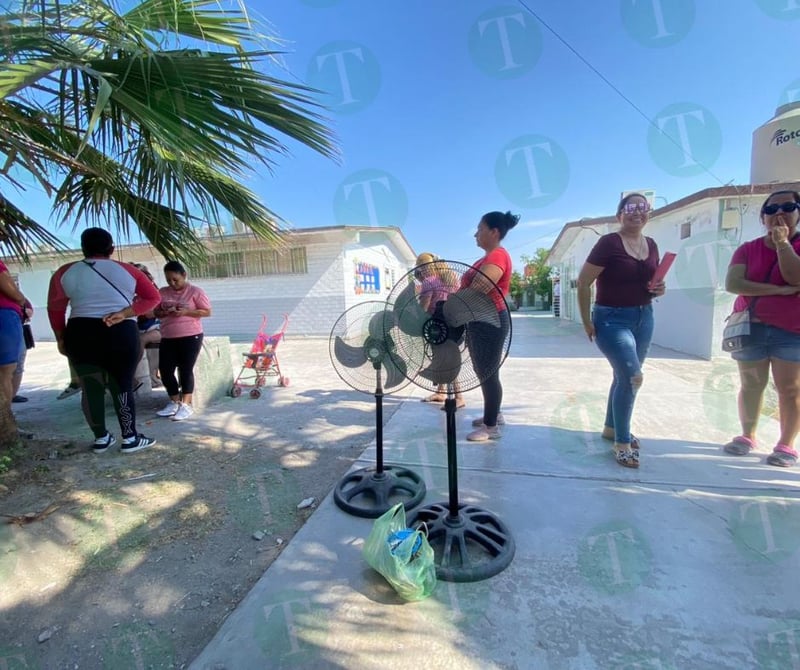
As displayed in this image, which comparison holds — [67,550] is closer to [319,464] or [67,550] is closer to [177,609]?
[177,609]

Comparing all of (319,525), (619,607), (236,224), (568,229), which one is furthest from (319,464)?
(568,229)

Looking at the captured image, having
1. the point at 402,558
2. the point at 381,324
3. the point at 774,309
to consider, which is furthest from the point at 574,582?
the point at 774,309

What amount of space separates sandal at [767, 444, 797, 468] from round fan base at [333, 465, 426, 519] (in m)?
2.31

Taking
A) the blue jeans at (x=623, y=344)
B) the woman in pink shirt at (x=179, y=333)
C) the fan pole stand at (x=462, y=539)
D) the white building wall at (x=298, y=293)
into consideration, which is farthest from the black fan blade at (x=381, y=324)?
the white building wall at (x=298, y=293)

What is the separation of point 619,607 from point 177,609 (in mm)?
1710

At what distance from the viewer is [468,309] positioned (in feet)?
5.28

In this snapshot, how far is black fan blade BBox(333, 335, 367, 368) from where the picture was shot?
227cm

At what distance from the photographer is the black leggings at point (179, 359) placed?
3.63m

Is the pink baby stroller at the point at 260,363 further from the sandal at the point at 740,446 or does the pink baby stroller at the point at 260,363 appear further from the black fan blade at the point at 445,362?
the sandal at the point at 740,446

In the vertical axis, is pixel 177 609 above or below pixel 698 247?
below

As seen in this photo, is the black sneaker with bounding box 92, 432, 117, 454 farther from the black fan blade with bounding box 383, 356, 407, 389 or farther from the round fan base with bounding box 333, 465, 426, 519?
the black fan blade with bounding box 383, 356, 407, 389

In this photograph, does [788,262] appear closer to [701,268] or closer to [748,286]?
[748,286]

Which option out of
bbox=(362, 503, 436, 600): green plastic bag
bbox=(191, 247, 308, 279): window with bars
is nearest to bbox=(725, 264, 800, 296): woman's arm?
bbox=(362, 503, 436, 600): green plastic bag

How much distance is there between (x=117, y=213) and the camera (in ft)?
10.9
